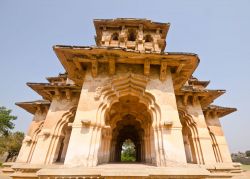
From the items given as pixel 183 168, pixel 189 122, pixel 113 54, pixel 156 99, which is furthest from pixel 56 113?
pixel 189 122

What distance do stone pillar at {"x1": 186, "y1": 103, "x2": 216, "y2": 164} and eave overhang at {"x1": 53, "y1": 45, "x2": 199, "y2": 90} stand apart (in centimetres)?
505

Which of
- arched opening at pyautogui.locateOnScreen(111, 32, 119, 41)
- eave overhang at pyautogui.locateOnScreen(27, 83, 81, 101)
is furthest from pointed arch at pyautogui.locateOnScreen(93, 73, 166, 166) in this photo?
arched opening at pyautogui.locateOnScreen(111, 32, 119, 41)

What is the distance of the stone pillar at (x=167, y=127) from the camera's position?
16.3 feet

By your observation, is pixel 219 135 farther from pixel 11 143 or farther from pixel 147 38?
pixel 11 143

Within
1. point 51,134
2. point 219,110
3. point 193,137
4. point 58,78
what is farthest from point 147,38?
point 58,78

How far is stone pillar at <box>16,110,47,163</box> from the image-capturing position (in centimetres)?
1112

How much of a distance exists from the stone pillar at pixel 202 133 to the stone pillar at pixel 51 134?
26.9 feet

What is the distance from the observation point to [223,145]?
11.5 m

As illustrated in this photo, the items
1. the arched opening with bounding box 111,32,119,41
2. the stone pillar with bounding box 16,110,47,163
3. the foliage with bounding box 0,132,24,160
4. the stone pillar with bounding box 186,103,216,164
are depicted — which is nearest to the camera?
the stone pillar with bounding box 186,103,216,164

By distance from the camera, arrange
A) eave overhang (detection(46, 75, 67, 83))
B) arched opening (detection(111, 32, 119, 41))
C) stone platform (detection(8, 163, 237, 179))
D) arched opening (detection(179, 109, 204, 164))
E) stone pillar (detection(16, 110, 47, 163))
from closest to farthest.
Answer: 1. stone platform (detection(8, 163, 237, 179))
2. arched opening (detection(179, 109, 204, 164))
3. stone pillar (detection(16, 110, 47, 163))
4. arched opening (detection(111, 32, 119, 41))
5. eave overhang (detection(46, 75, 67, 83))

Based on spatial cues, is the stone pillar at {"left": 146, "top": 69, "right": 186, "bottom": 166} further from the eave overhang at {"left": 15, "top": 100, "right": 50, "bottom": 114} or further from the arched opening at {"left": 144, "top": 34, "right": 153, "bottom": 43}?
the eave overhang at {"left": 15, "top": 100, "right": 50, "bottom": 114}

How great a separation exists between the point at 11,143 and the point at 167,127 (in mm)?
41898

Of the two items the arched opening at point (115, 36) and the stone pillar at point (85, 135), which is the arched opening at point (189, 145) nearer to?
the stone pillar at point (85, 135)

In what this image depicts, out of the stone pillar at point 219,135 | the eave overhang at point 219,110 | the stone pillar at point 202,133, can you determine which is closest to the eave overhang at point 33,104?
the stone pillar at point 202,133
